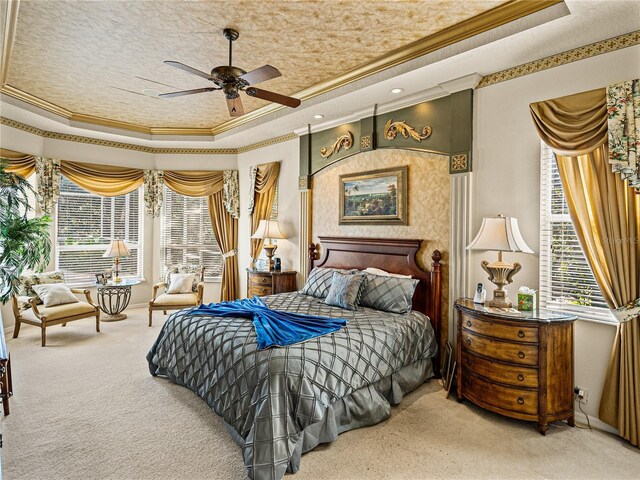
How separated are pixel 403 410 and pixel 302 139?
377cm

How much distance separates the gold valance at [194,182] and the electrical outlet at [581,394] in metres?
5.75

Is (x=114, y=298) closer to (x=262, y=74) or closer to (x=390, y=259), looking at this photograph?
(x=390, y=259)

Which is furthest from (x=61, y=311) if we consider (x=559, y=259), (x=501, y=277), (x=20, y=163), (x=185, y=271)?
(x=559, y=259)

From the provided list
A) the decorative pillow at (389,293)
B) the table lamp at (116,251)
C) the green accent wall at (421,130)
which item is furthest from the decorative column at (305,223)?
the table lamp at (116,251)

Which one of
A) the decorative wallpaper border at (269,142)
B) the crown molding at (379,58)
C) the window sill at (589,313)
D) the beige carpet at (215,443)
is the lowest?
the beige carpet at (215,443)

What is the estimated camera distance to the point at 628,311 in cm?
252

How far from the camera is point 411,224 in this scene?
4027 mm

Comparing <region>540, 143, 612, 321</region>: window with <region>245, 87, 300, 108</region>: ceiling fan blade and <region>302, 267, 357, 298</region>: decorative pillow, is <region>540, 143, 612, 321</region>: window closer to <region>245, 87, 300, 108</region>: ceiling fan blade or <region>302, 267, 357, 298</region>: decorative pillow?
<region>302, 267, 357, 298</region>: decorative pillow

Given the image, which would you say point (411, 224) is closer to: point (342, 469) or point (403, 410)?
point (403, 410)

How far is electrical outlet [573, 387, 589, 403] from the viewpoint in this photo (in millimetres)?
2780

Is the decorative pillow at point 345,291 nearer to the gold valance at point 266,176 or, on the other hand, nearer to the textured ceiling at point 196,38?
the textured ceiling at point 196,38

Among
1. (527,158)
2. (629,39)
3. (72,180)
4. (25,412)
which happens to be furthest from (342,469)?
(72,180)

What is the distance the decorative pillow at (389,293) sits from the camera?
3.55 meters

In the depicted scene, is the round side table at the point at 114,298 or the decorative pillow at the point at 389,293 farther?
the round side table at the point at 114,298
